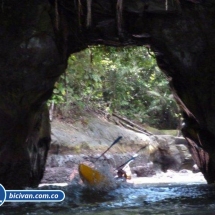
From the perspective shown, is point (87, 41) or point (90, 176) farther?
point (90, 176)

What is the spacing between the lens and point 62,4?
7.06m

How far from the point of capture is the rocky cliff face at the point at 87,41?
22.1ft

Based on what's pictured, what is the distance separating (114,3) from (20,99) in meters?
2.05

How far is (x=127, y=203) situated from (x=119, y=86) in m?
11.8

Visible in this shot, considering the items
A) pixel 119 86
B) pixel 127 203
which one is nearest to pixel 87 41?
pixel 127 203

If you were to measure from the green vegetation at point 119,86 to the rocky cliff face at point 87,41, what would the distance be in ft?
6.72

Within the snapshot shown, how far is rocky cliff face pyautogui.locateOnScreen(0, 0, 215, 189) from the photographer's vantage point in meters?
6.72

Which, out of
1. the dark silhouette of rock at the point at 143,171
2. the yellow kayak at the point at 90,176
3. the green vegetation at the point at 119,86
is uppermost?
the green vegetation at the point at 119,86

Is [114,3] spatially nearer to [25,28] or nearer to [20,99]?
[25,28]

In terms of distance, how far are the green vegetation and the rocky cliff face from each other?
2.05m

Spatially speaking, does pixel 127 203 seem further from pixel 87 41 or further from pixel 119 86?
pixel 119 86

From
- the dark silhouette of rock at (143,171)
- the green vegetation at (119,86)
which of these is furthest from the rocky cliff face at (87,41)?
the dark silhouette of rock at (143,171)

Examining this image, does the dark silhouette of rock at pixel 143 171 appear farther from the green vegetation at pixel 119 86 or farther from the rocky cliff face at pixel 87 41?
the rocky cliff face at pixel 87 41

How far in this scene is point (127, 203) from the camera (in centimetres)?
645
